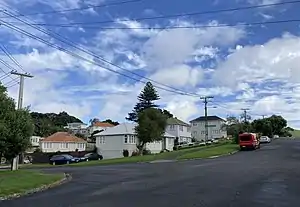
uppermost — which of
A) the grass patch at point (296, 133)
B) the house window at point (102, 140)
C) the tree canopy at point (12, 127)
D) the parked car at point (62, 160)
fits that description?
the grass patch at point (296, 133)

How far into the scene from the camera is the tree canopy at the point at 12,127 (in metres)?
30.2

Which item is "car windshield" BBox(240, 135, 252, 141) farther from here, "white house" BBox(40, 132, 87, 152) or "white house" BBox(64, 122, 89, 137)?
"white house" BBox(64, 122, 89, 137)

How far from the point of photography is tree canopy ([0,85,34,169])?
30.2 meters

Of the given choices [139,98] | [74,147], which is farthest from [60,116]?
[74,147]

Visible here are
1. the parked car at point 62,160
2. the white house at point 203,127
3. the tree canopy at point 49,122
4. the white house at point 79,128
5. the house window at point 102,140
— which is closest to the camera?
the parked car at point 62,160

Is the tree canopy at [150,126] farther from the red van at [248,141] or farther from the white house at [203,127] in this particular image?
the white house at [203,127]

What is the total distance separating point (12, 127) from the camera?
30.9 meters

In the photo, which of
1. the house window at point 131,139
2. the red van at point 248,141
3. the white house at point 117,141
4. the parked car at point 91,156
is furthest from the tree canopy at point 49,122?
the red van at point 248,141

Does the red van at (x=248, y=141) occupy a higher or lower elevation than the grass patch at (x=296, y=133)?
lower

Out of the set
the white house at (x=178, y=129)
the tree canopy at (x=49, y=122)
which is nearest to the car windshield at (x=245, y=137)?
the white house at (x=178, y=129)

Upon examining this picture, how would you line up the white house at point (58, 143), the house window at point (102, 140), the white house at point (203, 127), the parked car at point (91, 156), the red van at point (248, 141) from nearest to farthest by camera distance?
the red van at point (248, 141), the parked car at point (91, 156), the house window at point (102, 140), the white house at point (58, 143), the white house at point (203, 127)

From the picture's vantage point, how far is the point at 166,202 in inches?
559

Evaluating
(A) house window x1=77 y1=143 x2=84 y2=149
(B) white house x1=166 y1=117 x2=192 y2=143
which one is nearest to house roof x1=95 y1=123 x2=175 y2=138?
(A) house window x1=77 y1=143 x2=84 y2=149

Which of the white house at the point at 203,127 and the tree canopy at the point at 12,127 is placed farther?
the white house at the point at 203,127
